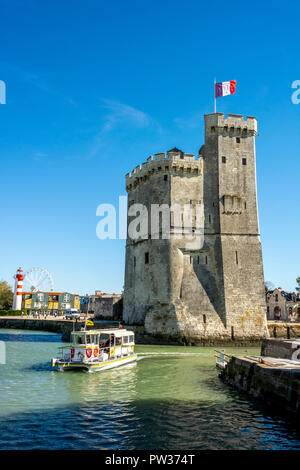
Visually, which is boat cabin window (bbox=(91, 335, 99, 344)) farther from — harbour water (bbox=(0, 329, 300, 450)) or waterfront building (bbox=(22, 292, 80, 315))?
waterfront building (bbox=(22, 292, 80, 315))

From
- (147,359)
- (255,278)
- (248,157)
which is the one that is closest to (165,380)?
(147,359)

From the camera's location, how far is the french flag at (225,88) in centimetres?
3581

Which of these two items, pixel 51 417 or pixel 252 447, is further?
pixel 51 417

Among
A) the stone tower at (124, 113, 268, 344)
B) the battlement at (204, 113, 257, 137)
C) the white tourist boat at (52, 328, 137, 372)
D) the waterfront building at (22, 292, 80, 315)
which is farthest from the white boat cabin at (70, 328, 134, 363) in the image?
the waterfront building at (22, 292, 80, 315)

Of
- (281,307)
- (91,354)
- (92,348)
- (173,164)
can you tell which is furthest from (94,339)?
(281,307)

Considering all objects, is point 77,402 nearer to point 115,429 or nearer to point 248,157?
point 115,429

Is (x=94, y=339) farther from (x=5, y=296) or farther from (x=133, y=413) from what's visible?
(x=5, y=296)

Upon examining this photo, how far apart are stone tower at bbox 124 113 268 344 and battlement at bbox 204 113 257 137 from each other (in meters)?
0.10

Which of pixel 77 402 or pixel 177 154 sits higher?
pixel 177 154

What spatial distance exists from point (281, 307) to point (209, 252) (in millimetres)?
30629

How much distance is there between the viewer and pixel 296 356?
17.5 meters

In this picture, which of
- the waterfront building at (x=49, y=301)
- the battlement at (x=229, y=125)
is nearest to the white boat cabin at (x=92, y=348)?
the battlement at (x=229, y=125)

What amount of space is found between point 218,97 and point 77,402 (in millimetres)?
30511

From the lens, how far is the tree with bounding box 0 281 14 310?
87175mm
